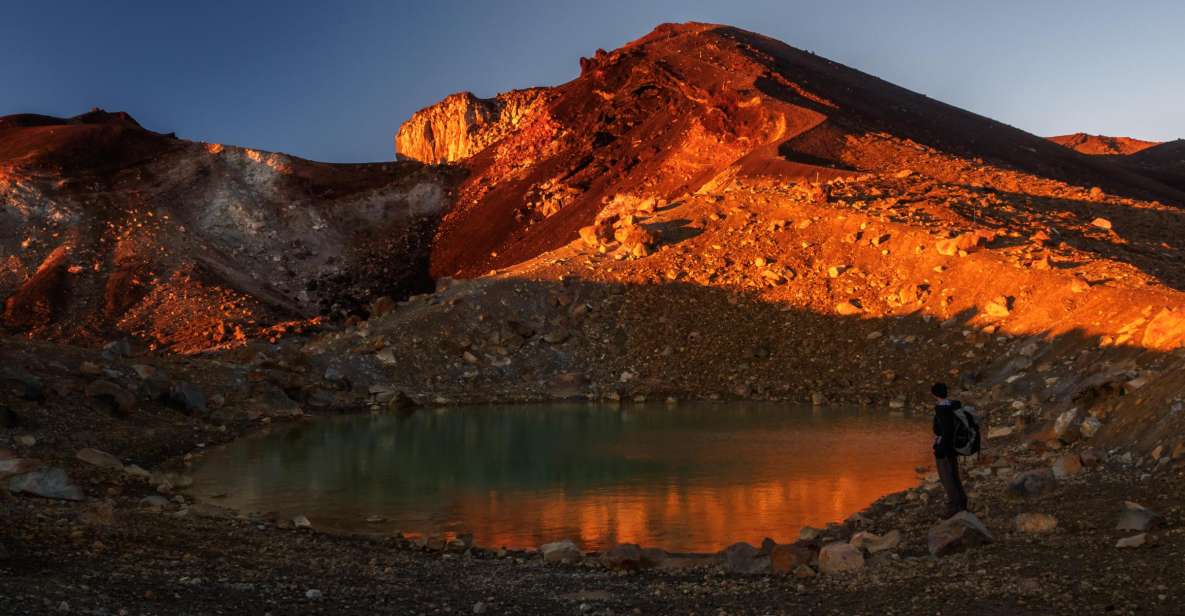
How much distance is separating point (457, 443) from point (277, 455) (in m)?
3.84

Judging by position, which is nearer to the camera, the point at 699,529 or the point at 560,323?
the point at 699,529

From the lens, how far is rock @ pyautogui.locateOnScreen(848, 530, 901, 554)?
38.8 ft

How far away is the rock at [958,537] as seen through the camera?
11.2 m

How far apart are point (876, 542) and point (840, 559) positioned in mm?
929

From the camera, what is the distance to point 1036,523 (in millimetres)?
11766

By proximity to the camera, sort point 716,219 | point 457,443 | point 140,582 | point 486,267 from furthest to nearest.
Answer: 1. point 486,267
2. point 716,219
3. point 457,443
4. point 140,582

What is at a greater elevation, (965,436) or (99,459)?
(965,436)

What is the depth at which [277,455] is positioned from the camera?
23.1 m

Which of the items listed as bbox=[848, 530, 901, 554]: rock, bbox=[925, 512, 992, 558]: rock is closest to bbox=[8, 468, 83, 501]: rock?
bbox=[848, 530, 901, 554]: rock

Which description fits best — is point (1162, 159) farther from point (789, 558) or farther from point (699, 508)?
point (789, 558)

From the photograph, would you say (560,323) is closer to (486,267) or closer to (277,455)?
(277,455)

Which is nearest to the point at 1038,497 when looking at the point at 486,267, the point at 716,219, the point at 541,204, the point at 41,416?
the point at 41,416

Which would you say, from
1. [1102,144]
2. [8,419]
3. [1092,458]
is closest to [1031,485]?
[1092,458]

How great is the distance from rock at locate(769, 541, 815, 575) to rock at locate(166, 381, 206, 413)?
18.1 m
